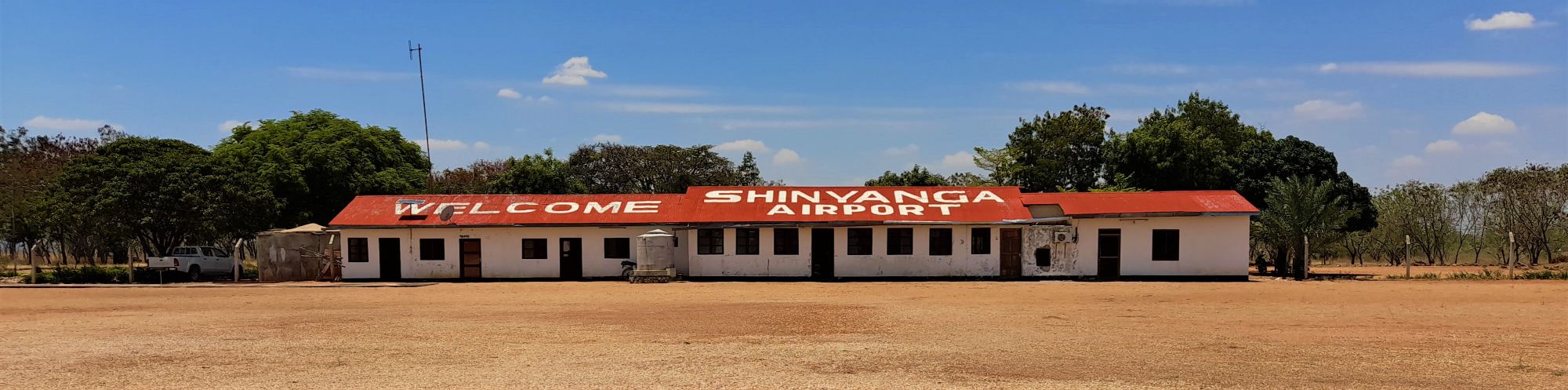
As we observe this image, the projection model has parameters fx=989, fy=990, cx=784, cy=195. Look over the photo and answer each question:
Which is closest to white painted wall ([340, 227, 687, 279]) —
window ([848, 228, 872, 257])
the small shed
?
the small shed

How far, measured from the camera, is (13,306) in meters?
20.2

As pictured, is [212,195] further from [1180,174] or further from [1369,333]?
[1180,174]

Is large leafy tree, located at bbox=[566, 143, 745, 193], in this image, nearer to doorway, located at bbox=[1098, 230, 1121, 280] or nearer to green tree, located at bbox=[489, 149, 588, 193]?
green tree, located at bbox=[489, 149, 588, 193]

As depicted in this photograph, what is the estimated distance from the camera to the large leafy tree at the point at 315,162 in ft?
114

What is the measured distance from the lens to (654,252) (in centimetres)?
2695

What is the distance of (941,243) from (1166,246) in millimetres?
6272

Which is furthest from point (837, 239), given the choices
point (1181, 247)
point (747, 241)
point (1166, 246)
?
point (1181, 247)

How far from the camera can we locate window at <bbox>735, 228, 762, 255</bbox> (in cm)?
A: 2816

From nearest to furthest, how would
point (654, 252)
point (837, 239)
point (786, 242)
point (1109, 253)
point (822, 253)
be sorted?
point (654, 252), point (1109, 253), point (837, 239), point (786, 242), point (822, 253)

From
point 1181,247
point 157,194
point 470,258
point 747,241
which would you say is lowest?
point 470,258

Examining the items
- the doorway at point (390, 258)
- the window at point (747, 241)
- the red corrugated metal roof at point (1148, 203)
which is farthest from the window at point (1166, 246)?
the doorway at point (390, 258)

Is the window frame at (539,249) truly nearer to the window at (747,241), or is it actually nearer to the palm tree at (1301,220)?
the window at (747,241)

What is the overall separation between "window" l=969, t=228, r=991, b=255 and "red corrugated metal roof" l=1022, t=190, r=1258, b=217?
211cm

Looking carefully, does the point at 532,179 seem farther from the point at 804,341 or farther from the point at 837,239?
the point at 804,341
